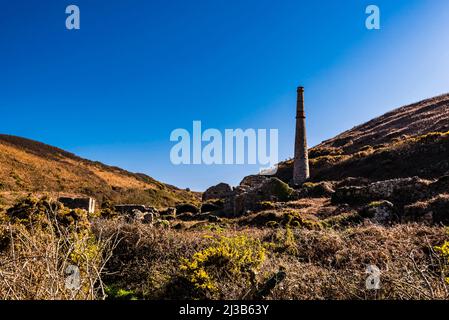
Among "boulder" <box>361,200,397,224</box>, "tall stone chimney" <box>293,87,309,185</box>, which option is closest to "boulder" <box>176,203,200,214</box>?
"tall stone chimney" <box>293,87,309,185</box>

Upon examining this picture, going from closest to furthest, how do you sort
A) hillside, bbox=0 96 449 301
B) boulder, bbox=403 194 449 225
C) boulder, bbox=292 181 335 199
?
1. hillside, bbox=0 96 449 301
2. boulder, bbox=403 194 449 225
3. boulder, bbox=292 181 335 199

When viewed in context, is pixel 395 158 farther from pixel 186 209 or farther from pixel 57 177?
pixel 57 177

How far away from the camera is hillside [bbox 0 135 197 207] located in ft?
131

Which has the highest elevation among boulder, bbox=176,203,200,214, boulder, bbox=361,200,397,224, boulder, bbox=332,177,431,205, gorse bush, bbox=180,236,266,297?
boulder, bbox=332,177,431,205

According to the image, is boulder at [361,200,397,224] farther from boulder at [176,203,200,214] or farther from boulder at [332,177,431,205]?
boulder at [176,203,200,214]

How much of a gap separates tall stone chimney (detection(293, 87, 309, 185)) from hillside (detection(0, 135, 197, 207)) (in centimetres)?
1884

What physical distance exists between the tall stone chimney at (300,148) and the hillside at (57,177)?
1884 centimetres

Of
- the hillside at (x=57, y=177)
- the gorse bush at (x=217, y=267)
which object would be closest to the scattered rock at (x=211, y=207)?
the hillside at (x=57, y=177)

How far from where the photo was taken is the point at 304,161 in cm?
3478

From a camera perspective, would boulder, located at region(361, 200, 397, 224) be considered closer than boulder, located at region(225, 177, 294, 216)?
Yes
